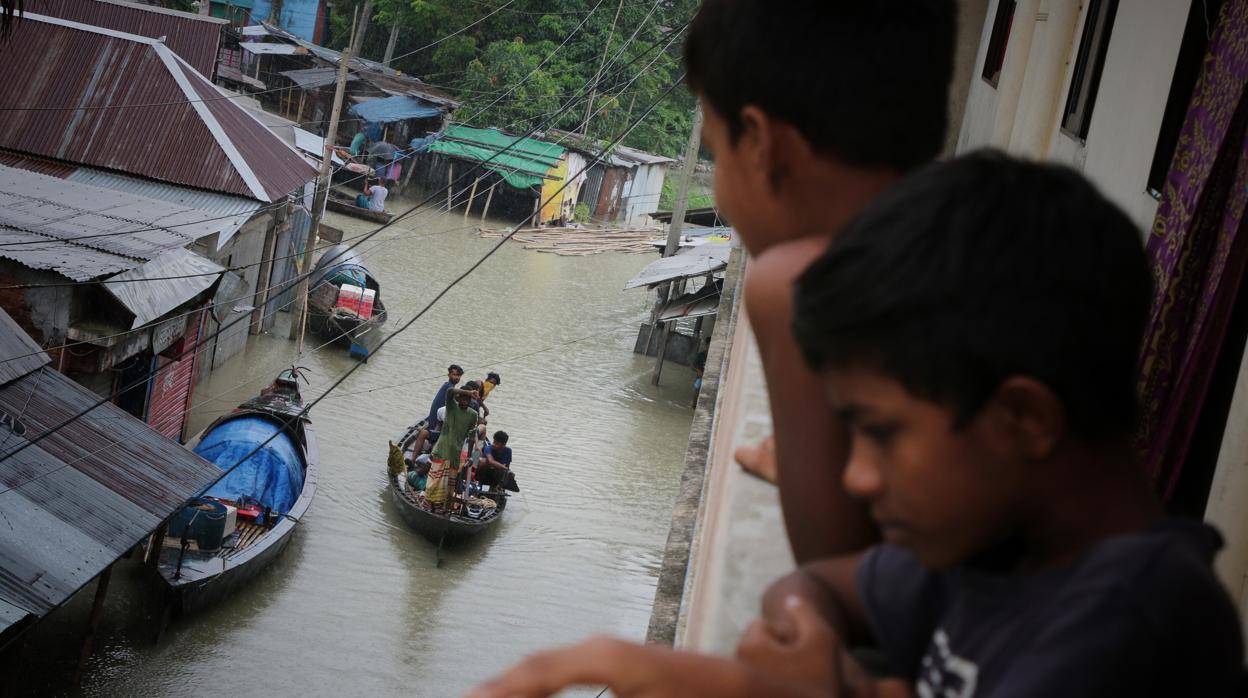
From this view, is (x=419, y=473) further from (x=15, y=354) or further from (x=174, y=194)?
(x=15, y=354)

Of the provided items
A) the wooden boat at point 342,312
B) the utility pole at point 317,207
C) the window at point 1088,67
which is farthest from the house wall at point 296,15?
the window at point 1088,67

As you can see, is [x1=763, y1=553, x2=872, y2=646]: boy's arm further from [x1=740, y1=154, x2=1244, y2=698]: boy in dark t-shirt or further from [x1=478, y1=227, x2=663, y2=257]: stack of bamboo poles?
[x1=478, y1=227, x2=663, y2=257]: stack of bamboo poles

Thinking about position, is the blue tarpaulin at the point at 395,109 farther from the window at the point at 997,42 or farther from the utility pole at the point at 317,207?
the window at the point at 997,42

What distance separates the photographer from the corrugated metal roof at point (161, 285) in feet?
38.9

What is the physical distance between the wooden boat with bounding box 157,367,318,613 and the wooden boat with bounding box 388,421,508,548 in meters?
1.11

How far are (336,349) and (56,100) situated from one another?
20.9 ft

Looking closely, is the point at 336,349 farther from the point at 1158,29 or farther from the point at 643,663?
the point at 643,663

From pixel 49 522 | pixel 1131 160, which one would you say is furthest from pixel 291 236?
pixel 1131 160

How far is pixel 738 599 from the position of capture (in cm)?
204

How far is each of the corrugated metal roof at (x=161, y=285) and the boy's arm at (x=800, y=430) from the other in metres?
10.8

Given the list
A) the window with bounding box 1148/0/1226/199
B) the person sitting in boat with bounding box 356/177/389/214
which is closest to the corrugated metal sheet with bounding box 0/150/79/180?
the person sitting in boat with bounding box 356/177/389/214

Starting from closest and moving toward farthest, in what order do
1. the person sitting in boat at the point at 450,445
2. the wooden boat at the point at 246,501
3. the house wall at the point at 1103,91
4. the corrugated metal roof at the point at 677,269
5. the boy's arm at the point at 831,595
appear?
1. the boy's arm at the point at 831,595
2. the house wall at the point at 1103,91
3. the wooden boat at the point at 246,501
4. the person sitting in boat at the point at 450,445
5. the corrugated metal roof at the point at 677,269

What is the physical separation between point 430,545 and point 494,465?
1277mm

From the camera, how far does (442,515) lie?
14.7m
